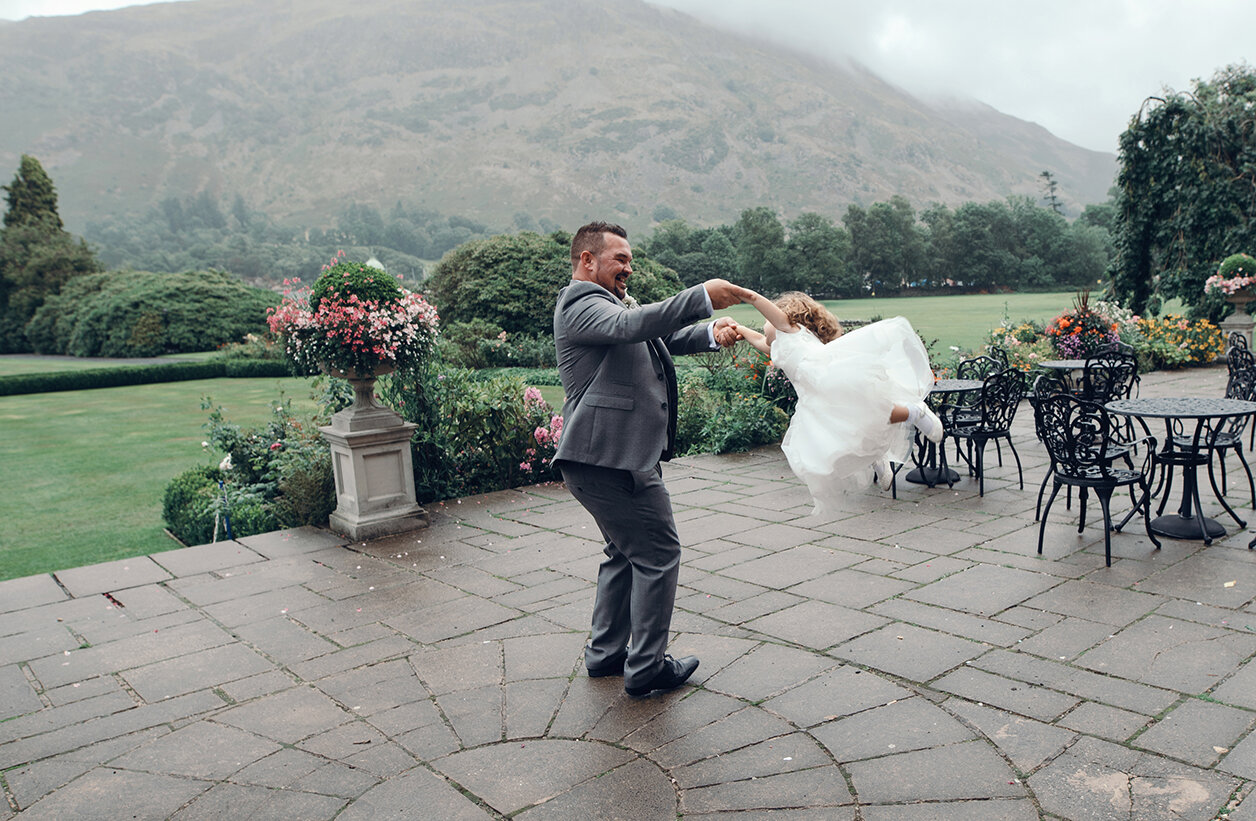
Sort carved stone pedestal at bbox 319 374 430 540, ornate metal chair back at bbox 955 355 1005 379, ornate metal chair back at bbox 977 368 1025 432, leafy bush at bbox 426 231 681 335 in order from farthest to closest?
leafy bush at bbox 426 231 681 335, ornate metal chair back at bbox 955 355 1005 379, ornate metal chair back at bbox 977 368 1025 432, carved stone pedestal at bbox 319 374 430 540

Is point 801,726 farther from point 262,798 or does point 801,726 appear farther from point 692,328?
point 262,798

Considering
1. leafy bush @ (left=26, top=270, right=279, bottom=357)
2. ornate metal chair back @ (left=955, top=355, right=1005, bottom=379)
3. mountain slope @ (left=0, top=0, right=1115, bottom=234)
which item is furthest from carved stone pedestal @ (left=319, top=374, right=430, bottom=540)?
mountain slope @ (left=0, top=0, right=1115, bottom=234)

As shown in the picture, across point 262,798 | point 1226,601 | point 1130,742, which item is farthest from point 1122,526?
point 262,798

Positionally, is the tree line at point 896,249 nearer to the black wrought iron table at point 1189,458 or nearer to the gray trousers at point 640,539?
the black wrought iron table at point 1189,458

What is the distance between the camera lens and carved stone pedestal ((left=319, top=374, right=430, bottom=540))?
5.68 metres

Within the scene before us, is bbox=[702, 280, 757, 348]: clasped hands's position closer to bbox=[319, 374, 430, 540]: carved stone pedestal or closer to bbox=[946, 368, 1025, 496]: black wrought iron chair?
bbox=[319, 374, 430, 540]: carved stone pedestal

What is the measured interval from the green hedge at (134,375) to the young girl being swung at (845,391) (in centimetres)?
1950

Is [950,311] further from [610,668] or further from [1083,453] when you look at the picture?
[610,668]

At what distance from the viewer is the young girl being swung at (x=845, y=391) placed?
311cm

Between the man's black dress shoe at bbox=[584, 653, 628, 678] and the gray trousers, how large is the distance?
7.6 inches

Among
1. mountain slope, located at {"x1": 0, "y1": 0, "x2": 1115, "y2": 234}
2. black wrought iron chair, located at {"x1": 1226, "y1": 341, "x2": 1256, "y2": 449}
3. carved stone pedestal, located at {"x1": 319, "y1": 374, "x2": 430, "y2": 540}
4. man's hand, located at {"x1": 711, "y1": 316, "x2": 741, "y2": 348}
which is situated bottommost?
carved stone pedestal, located at {"x1": 319, "y1": 374, "x2": 430, "y2": 540}

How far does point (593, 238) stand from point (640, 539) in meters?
1.12

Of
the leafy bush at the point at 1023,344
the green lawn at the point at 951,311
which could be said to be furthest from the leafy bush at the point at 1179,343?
the green lawn at the point at 951,311

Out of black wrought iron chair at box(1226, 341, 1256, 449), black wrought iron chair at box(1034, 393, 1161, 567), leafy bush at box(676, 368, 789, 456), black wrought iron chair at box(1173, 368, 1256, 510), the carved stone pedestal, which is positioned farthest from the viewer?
leafy bush at box(676, 368, 789, 456)
